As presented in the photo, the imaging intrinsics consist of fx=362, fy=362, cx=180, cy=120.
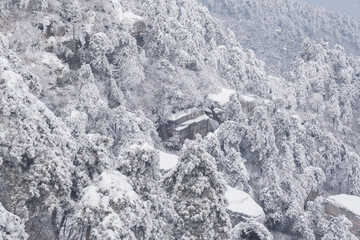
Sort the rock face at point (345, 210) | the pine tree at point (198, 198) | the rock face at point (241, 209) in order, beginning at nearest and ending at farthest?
1. the pine tree at point (198, 198)
2. the rock face at point (241, 209)
3. the rock face at point (345, 210)

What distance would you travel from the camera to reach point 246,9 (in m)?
159

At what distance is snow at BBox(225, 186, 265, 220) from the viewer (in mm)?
28031

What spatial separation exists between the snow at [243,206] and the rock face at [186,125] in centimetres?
1622

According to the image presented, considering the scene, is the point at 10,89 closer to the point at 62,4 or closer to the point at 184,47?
the point at 62,4

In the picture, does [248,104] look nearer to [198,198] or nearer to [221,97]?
[221,97]

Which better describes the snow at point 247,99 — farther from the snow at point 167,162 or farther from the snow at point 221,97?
the snow at point 167,162

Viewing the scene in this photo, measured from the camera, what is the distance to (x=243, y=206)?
1129 inches

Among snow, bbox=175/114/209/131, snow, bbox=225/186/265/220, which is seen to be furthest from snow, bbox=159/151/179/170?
snow, bbox=175/114/209/131

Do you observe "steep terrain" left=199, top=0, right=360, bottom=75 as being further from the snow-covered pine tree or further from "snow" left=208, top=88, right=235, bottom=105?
the snow-covered pine tree

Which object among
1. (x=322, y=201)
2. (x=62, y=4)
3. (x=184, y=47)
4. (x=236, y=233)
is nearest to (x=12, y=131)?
(x=236, y=233)

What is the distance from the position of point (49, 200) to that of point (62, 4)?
3209 cm

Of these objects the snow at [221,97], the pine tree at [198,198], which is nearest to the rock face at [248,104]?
the snow at [221,97]

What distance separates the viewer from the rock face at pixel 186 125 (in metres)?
45.2

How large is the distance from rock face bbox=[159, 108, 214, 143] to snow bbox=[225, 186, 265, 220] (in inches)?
639
